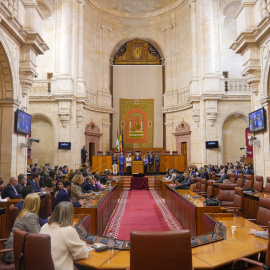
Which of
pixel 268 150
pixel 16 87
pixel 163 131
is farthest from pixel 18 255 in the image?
pixel 163 131

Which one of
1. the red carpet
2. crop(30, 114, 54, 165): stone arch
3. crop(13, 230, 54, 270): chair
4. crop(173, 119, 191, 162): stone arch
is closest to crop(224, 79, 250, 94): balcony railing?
crop(173, 119, 191, 162): stone arch

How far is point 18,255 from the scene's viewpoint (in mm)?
2295

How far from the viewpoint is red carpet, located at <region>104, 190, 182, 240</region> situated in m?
6.34

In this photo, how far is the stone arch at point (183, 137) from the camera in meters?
17.4

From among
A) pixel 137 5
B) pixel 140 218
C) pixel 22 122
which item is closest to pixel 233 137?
pixel 140 218

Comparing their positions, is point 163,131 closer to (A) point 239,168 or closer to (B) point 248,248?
(A) point 239,168

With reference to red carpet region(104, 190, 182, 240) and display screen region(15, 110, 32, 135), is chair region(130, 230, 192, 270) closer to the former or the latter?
red carpet region(104, 190, 182, 240)

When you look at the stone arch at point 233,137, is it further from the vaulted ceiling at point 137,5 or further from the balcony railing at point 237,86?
the vaulted ceiling at point 137,5

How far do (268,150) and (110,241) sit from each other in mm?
6935

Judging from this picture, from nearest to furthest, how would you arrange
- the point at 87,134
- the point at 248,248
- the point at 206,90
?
the point at 248,248 → the point at 206,90 → the point at 87,134

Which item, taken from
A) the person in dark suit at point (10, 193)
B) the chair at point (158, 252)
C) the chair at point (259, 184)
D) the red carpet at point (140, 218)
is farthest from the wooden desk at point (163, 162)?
the chair at point (158, 252)

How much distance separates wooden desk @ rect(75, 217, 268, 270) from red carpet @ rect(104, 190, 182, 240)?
9.64 feet

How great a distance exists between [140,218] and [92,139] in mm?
11120

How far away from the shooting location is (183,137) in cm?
1809
